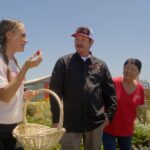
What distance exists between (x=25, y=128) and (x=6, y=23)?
1046 mm

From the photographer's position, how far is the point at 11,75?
3645 millimetres

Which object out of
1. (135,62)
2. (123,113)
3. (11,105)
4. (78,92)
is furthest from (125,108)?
(11,105)

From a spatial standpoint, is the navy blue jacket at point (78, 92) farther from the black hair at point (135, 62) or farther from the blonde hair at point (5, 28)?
the blonde hair at point (5, 28)

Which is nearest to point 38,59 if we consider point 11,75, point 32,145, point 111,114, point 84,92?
point 11,75

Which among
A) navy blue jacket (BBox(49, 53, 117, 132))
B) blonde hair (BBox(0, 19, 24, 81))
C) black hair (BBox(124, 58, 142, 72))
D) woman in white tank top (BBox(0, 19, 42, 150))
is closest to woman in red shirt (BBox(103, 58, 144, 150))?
black hair (BBox(124, 58, 142, 72))

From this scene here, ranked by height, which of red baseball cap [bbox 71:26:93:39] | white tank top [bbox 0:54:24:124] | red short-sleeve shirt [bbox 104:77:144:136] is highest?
red baseball cap [bbox 71:26:93:39]

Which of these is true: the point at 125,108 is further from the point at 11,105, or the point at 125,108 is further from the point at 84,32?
the point at 11,105

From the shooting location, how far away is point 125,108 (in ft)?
19.2

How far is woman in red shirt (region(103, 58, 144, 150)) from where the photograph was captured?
582 cm

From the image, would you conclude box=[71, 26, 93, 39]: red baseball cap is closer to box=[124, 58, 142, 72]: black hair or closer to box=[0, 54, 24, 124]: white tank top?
box=[124, 58, 142, 72]: black hair

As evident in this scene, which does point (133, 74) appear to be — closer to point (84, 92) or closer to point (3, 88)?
point (84, 92)

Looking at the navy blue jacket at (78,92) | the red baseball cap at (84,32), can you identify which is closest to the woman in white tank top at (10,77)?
the navy blue jacket at (78,92)

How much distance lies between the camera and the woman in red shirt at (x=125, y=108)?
582cm

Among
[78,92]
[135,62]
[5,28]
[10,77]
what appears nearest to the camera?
[10,77]
